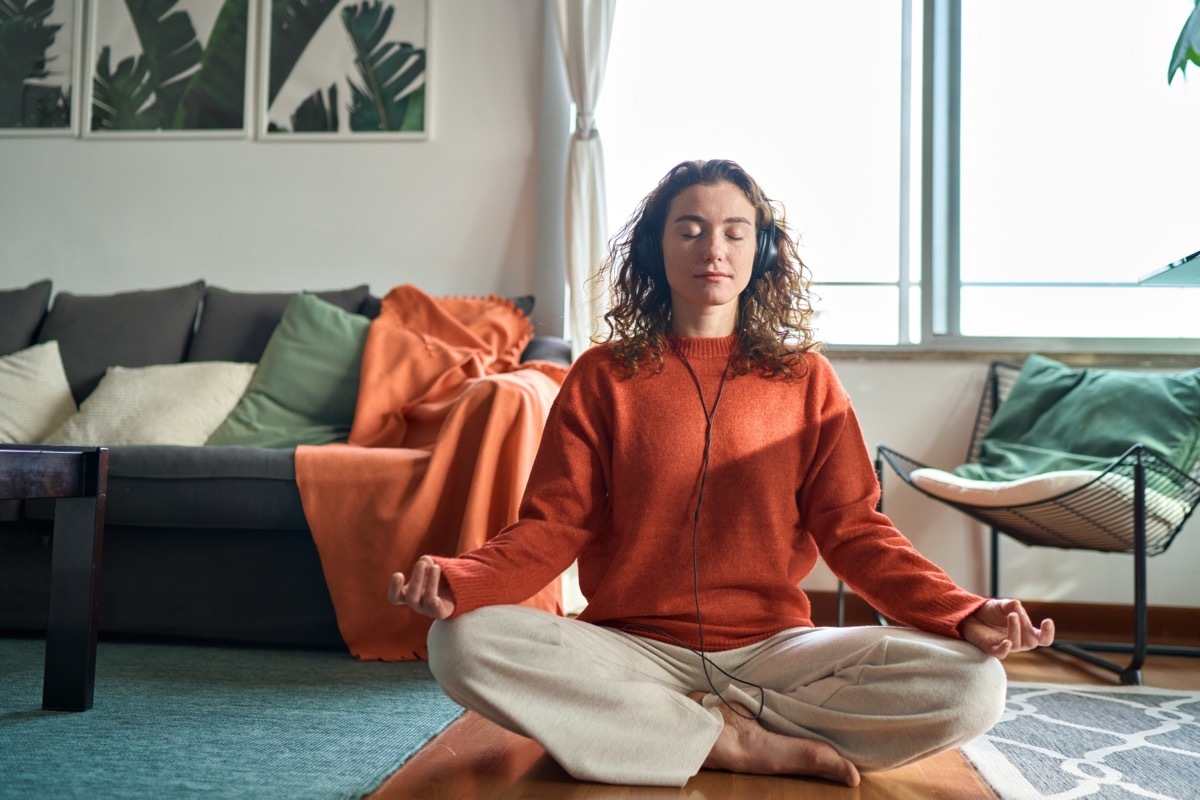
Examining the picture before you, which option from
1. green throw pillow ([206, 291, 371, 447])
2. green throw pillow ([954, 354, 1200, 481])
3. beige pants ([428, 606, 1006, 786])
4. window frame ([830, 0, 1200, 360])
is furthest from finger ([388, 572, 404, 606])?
window frame ([830, 0, 1200, 360])

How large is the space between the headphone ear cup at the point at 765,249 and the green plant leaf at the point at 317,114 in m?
2.12

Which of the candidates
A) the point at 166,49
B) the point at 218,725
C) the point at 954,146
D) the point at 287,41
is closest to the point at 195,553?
the point at 218,725

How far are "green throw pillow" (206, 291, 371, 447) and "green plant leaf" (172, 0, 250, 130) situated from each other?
98 cm

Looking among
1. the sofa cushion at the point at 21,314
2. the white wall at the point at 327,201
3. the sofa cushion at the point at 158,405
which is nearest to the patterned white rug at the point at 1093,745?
the white wall at the point at 327,201

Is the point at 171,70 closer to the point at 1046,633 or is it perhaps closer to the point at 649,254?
the point at 649,254

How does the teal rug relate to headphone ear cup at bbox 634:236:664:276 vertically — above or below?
below

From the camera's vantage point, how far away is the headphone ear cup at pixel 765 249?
165 centimetres

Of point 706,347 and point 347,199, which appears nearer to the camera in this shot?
point 706,347

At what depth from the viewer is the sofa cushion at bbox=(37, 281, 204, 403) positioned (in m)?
2.94

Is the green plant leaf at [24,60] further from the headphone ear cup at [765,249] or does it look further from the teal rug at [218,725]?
the headphone ear cup at [765,249]

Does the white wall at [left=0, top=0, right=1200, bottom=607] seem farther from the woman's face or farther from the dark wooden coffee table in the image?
the dark wooden coffee table

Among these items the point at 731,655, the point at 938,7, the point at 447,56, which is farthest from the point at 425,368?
the point at 938,7

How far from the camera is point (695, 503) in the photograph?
1.52 meters

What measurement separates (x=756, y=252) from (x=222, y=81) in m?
2.45
